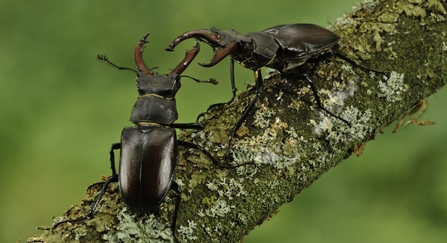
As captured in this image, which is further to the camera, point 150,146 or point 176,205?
point 150,146

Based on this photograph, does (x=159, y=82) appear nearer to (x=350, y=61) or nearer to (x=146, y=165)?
(x=146, y=165)

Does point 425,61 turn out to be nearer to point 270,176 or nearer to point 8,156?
point 270,176

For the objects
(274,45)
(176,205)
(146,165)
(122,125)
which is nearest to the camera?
(176,205)

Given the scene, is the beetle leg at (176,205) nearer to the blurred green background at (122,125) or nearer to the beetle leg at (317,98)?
the beetle leg at (317,98)

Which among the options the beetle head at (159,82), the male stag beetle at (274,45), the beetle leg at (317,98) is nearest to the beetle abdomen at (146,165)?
the beetle head at (159,82)

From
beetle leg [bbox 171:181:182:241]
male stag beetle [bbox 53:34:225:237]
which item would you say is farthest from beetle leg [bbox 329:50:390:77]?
beetle leg [bbox 171:181:182:241]

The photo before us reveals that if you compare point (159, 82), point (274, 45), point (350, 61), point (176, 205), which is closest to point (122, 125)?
point (159, 82)
